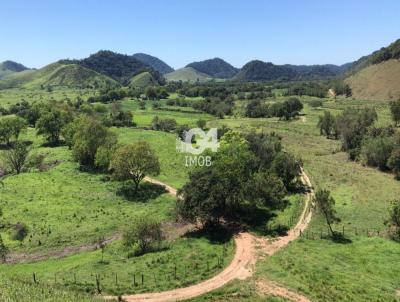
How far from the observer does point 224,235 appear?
51781 millimetres

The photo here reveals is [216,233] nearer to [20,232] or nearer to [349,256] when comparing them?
[349,256]

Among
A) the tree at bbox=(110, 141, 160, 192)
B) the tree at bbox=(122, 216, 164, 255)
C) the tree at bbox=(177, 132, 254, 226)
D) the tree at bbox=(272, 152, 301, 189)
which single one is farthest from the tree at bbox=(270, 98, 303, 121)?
the tree at bbox=(122, 216, 164, 255)

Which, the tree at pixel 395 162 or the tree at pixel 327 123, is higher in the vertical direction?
the tree at pixel 327 123

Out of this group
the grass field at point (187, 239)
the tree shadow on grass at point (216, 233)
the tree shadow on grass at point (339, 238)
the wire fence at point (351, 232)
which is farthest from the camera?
the wire fence at point (351, 232)

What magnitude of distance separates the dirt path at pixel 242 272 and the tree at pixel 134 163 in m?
27.6

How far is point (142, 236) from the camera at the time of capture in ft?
157

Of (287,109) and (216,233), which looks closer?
(216,233)

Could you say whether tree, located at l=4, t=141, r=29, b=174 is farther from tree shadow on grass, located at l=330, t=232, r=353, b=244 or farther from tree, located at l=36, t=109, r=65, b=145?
tree shadow on grass, located at l=330, t=232, r=353, b=244

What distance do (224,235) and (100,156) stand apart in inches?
Answer: 1637

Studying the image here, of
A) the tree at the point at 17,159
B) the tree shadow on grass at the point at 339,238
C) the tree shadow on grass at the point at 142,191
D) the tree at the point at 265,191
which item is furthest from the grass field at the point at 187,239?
the tree at the point at 17,159

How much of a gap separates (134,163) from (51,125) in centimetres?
5542

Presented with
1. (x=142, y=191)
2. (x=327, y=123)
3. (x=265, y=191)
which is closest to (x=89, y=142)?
(x=142, y=191)

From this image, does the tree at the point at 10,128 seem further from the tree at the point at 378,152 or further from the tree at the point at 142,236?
the tree at the point at 378,152

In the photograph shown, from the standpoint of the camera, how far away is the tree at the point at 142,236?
156 ft
